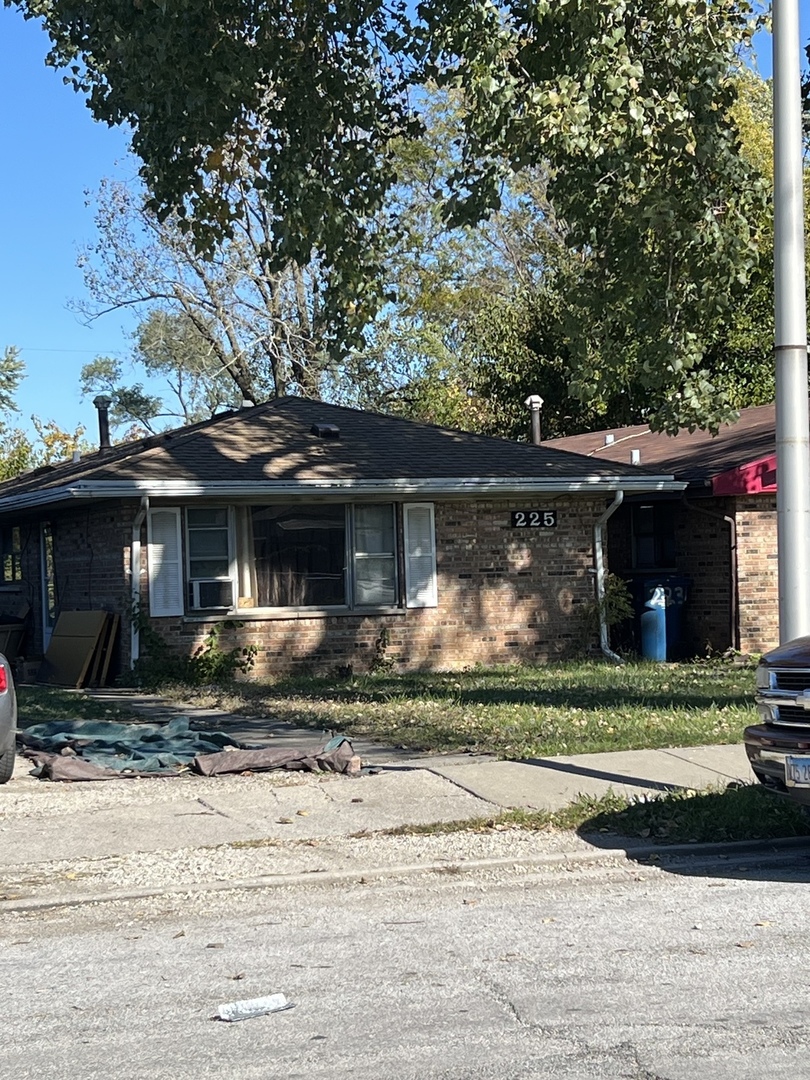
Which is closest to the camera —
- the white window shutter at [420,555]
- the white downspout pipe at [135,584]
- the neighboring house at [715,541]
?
the white downspout pipe at [135,584]

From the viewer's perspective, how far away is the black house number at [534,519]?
63.9 ft

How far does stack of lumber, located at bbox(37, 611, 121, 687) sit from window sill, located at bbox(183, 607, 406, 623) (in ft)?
3.64

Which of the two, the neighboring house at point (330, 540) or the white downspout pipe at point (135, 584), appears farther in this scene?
the neighboring house at point (330, 540)

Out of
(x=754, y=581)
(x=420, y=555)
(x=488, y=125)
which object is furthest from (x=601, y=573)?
(x=488, y=125)

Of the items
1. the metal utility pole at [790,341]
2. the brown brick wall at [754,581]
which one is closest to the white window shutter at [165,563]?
the brown brick wall at [754,581]

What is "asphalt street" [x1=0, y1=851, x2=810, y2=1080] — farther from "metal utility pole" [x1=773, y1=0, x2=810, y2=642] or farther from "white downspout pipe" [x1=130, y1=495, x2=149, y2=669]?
"white downspout pipe" [x1=130, y1=495, x2=149, y2=669]

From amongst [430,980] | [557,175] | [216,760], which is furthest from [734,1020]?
[557,175]

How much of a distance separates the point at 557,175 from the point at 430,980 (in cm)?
939

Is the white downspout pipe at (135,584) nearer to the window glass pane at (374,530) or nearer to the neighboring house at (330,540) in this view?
the neighboring house at (330,540)

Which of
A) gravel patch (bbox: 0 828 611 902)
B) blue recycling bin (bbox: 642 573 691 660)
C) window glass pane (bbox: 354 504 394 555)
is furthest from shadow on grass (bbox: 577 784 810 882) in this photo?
blue recycling bin (bbox: 642 573 691 660)

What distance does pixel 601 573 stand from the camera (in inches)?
779

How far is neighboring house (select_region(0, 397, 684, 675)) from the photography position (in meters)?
17.6

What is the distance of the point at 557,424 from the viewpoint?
33500 millimetres

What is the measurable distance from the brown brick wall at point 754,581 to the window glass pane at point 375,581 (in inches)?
204
